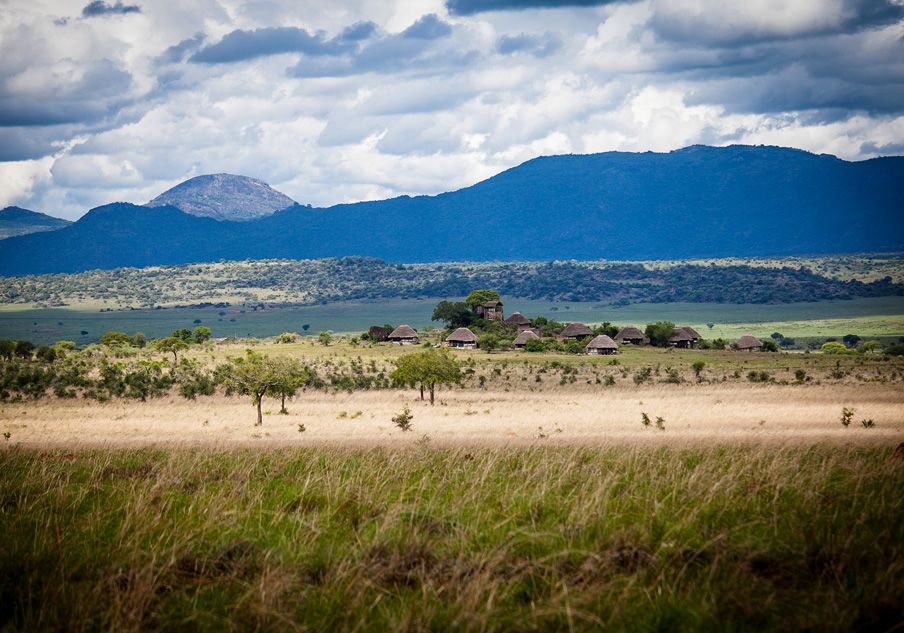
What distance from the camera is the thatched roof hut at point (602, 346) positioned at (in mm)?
75438

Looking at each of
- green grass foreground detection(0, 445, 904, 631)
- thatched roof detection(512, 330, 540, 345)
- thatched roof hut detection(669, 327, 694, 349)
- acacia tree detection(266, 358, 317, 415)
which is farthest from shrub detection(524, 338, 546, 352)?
green grass foreground detection(0, 445, 904, 631)

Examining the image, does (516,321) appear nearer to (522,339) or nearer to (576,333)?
(576,333)

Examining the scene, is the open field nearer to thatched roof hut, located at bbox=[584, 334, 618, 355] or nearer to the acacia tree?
thatched roof hut, located at bbox=[584, 334, 618, 355]

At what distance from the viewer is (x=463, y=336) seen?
286 ft

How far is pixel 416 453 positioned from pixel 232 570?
463cm

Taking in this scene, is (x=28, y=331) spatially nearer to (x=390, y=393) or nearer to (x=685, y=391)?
(x=390, y=393)

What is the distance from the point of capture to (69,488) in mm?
8203

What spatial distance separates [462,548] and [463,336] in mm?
81259

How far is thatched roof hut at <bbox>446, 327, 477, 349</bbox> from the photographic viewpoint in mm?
86625

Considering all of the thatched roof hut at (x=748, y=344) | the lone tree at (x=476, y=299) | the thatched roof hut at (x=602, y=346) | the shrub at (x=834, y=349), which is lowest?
the shrub at (x=834, y=349)

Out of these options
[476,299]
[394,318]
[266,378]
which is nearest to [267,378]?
[266,378]

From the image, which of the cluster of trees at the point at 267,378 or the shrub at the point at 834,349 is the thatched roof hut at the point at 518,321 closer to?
the shrub at the point at 834,349

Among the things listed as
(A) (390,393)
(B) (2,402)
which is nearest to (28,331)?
(B) (2,402)

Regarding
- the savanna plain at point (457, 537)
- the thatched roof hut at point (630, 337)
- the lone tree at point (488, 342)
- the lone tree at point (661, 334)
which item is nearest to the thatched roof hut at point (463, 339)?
the lone tree at point (488, 342)
